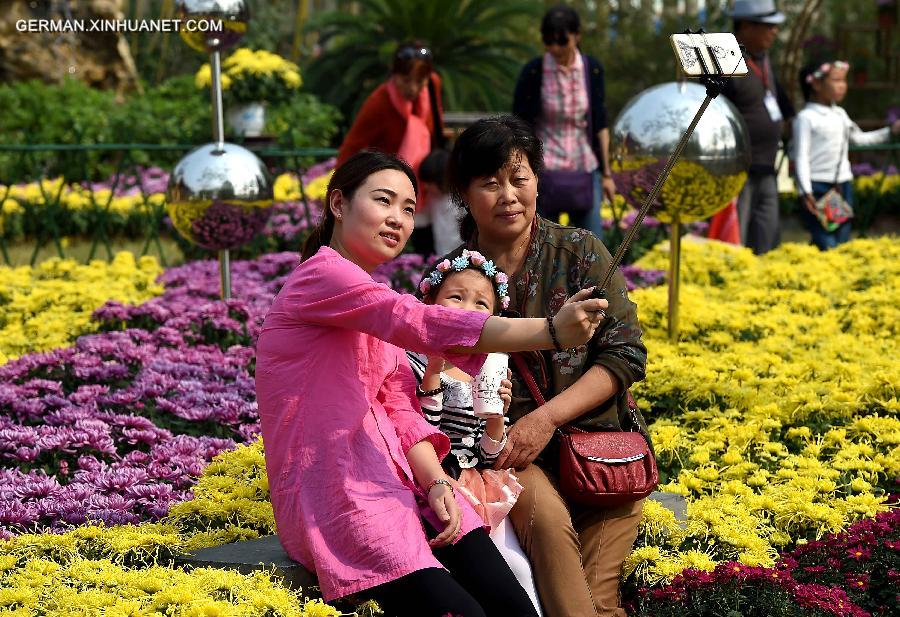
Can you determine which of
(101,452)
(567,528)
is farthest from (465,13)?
(567,528)

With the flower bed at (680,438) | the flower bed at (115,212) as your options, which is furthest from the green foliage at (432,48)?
the flower bed at (680,438)

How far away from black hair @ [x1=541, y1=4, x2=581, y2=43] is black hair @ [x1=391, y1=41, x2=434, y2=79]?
2.35 ft

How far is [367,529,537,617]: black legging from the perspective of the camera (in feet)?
9.78

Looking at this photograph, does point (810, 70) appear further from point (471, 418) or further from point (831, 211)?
point (471, 418)

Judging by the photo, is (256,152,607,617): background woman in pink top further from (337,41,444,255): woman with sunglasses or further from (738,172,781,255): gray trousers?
(738,172,781,255): gray trousers

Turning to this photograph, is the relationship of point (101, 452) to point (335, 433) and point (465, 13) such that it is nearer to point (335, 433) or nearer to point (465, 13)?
point (335, 433)

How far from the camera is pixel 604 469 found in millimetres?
3510

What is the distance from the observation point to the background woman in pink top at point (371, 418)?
3014 millimetres

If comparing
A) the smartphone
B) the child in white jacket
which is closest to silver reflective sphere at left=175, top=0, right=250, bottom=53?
the child in white jacket

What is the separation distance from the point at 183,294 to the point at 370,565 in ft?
14.1

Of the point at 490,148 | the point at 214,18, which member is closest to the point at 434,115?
the point at 214,18

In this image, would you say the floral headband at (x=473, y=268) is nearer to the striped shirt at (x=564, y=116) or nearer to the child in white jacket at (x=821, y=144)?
the striped shirt at (x=564, y=116)

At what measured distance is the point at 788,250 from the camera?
7.58 m

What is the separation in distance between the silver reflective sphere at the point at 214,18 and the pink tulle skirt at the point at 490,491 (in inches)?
147
